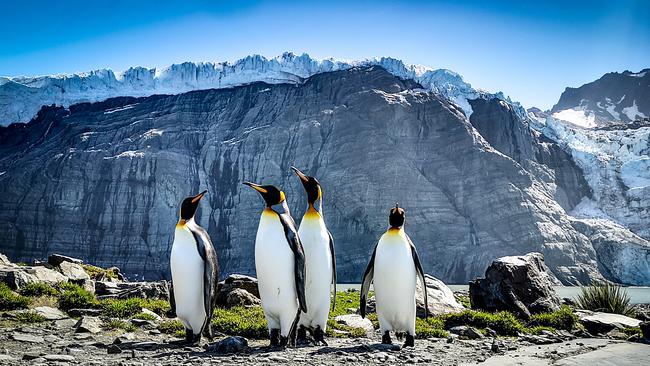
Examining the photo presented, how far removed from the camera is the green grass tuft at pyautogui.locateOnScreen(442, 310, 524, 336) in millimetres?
9125

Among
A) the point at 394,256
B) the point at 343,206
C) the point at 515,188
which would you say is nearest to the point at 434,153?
the point at 515,188

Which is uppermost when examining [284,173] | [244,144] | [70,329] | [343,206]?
[244,144]

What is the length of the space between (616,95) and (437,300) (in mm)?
171981

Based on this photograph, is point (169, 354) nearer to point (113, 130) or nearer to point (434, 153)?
point (434, 153)

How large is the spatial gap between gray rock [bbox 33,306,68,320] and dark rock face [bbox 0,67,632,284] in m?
56.3

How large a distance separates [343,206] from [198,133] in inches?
1095

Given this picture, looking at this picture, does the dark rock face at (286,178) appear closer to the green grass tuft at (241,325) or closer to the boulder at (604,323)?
the boulder at (604,323)

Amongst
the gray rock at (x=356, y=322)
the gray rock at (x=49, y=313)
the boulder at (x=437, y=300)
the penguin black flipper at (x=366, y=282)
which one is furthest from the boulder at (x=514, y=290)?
the gray rock at (x=49, y=313)

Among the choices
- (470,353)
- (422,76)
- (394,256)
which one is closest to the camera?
(470,353)

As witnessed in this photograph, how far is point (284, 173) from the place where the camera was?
73062 millimetres

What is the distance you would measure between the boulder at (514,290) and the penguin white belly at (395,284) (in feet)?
15.7

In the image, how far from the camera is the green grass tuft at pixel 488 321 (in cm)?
912

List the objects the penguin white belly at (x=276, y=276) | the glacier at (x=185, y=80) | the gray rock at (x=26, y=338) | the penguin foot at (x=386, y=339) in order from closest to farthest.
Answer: the gray rock at (x=26, y=338)
the penguin white belly at (x=276, y=276)
the penguin foot at (x=386, y=339)
the glacier at (x=185, y=80)

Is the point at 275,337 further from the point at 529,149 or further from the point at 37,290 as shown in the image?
the point at 529,149
